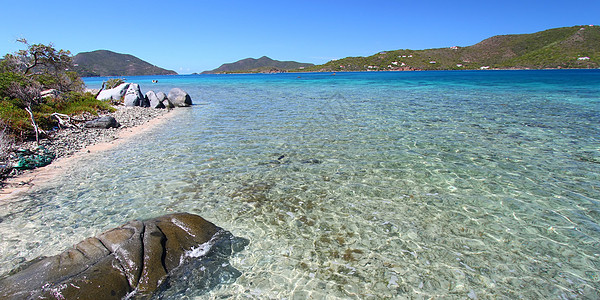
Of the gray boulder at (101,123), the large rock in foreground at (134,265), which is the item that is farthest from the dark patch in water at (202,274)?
the gray boulder at (101,123)

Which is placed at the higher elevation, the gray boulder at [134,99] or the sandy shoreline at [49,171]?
the gray boulder at [134,99]

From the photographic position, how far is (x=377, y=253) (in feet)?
16.1

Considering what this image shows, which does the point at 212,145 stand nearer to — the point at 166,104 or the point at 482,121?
the point at 482,121

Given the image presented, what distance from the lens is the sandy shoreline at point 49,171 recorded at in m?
7.47

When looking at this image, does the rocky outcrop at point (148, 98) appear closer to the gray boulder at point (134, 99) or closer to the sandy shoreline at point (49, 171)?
the gray boulder at point (134, 99)

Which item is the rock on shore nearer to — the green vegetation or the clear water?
the green vegetation

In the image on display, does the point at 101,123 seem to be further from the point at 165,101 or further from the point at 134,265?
the point at 134,265

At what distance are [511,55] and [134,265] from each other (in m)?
176

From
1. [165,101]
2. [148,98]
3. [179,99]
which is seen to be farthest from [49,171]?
[148,98]

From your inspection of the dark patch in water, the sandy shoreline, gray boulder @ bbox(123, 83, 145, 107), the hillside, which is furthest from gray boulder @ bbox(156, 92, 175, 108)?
the hillside

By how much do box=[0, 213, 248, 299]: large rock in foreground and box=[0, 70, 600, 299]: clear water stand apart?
50 centimetres

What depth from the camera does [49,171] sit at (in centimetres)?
897

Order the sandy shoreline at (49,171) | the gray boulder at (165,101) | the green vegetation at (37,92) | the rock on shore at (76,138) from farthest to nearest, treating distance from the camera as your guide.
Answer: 1. the gray boulder at (165,101)
2. the green vegetation at (37,92)
3. the rock on shore at (76,138)
4. the sandy shoreline at (49,171)

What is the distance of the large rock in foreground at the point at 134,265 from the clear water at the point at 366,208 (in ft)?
1.64
